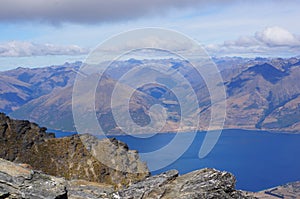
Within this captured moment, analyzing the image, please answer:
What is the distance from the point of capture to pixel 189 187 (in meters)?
21.3

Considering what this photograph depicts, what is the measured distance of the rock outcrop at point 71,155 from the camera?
3199 inches

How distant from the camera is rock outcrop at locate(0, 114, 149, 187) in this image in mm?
81250

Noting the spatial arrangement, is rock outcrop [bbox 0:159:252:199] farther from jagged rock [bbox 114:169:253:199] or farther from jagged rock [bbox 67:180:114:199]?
jagged rock [bbox 67:180:114:199]

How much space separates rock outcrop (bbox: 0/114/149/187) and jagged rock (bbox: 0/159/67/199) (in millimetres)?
56605

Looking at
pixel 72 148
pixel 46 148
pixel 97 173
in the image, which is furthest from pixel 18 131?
pixel 97 173

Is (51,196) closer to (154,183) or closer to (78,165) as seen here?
(154,183)

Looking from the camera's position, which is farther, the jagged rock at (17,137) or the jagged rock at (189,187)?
the jagged rock at (17,137)

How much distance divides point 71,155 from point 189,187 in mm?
69724

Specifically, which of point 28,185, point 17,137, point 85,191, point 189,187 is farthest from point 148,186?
point 17,137

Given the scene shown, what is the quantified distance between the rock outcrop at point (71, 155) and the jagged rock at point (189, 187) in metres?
56.0

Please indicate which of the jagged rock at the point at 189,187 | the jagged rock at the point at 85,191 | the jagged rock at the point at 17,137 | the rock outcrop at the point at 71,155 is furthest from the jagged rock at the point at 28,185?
the jagged rock at the point at 17,137

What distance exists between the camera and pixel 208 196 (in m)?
20.1

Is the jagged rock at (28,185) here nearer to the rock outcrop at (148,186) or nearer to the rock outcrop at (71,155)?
the rock outcrop at (148,186)

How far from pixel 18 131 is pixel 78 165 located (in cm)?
1957
